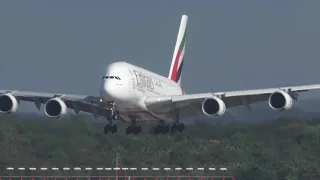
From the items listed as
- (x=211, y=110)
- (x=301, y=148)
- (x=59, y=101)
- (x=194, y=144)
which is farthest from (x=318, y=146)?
(x=59, y=101)

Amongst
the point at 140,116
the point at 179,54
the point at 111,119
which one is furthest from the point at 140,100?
the point at 179,54

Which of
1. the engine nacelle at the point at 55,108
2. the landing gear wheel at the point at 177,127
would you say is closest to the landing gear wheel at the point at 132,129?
the landing gear wheel at the point at 177,127

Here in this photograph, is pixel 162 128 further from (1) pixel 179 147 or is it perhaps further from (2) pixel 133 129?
(1) pixel 179 147

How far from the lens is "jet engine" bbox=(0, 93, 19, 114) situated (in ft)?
203

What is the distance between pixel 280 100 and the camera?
197 feet

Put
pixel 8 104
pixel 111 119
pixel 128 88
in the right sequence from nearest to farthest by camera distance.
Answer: pixel 128 88, pixel 111 119, pixel 8 104

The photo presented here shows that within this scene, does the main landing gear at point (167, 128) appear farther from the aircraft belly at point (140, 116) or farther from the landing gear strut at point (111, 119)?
the landing gear strut at point (111, 119)

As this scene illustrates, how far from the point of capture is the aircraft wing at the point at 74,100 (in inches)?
2372

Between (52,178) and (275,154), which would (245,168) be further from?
(52,178)

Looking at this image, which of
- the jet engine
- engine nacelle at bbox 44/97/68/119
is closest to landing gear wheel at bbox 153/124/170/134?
engine nacelle at bbox 44/97/68/119

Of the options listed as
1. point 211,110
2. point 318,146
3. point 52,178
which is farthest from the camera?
point 318,146

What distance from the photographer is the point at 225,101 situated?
2499 inches

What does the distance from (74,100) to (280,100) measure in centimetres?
990

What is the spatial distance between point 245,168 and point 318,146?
5055mm
